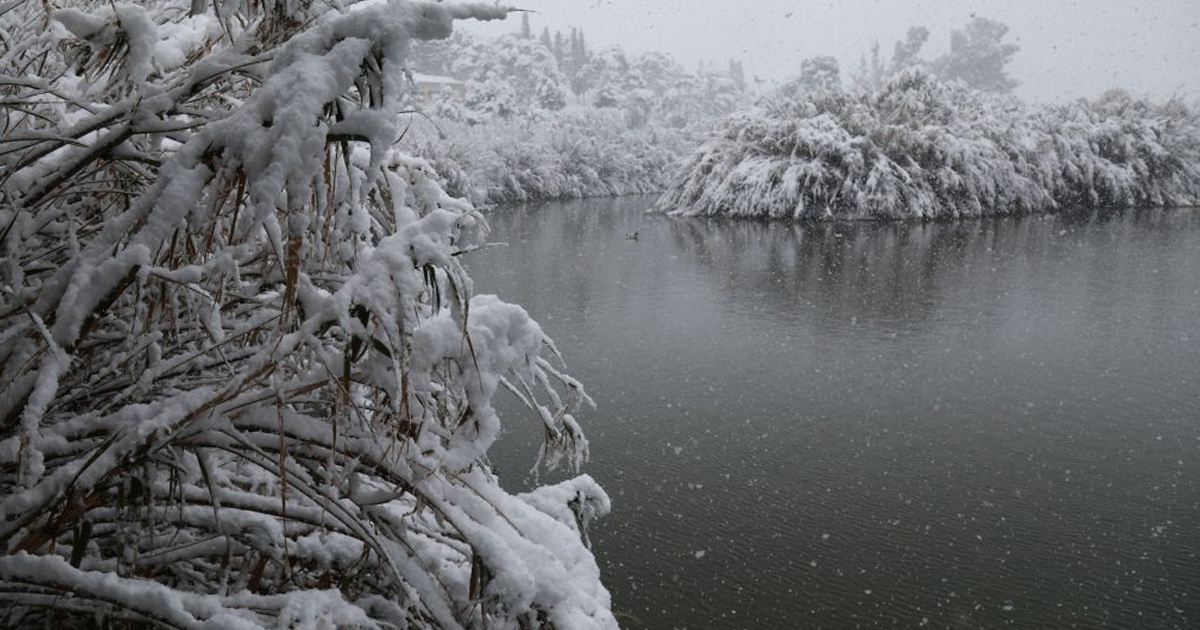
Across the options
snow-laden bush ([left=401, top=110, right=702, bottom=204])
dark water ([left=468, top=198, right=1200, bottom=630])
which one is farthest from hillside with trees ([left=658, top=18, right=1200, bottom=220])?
dark water ([left=468, top=198, right=1200, bottom=630])

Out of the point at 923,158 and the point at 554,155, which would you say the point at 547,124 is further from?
the point at 923,158

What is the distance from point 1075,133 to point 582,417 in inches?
897

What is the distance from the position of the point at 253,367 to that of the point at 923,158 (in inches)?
852

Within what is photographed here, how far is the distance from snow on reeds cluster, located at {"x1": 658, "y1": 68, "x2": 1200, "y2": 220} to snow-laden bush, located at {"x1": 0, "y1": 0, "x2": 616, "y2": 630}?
1866 cm

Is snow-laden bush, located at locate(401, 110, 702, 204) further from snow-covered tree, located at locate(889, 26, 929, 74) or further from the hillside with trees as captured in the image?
snow-covered tree, located at locate(889, 26, 929, 74)

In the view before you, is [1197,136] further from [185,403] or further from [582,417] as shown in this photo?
[185,403]

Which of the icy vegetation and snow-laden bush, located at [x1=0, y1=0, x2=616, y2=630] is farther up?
the icy vegetation

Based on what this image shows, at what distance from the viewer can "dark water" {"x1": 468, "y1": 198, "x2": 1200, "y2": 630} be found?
4270mm

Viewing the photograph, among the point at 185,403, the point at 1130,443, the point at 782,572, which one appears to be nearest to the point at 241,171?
the point at 185,403

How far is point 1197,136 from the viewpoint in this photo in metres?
24.0

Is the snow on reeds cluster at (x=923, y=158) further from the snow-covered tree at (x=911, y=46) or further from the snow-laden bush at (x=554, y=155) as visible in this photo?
the snow-covered tree at (x=911, y=46)

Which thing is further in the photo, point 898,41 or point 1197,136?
point 898,41

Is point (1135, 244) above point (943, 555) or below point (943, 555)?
above

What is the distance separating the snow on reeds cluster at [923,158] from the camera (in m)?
19.8
